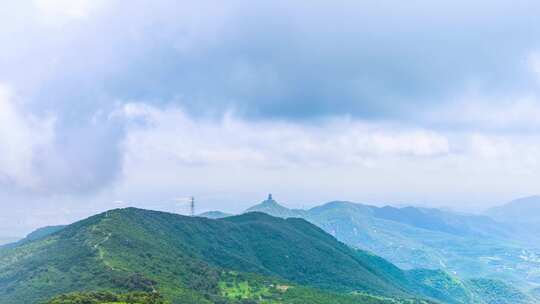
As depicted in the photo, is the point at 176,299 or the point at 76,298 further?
the point at 176,299

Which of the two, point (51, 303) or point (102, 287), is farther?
point (102, 287)

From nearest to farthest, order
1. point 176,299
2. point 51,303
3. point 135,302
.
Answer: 1. point 51,303
2. point 135,302
3. point 176,299

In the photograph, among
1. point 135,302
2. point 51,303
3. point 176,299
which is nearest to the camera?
point 51,303

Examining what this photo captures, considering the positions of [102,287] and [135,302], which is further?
[102,287]

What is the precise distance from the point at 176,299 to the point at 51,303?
197 feet

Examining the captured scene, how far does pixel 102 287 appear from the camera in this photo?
199500 mm

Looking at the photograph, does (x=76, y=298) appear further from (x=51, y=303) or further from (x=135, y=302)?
(x=135, y=302)

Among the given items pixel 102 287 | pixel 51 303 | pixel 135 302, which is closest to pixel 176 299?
pixel 102 287

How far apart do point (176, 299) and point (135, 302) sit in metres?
44.5

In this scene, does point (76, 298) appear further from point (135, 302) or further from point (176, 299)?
point (176, 299)

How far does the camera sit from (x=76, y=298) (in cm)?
15038

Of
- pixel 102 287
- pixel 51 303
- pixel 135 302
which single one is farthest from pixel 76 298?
pixel 102 287

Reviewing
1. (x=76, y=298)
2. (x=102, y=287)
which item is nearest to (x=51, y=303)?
(x=76, y=298)

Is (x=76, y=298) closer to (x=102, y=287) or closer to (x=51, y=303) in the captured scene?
(x=51, y=303)
